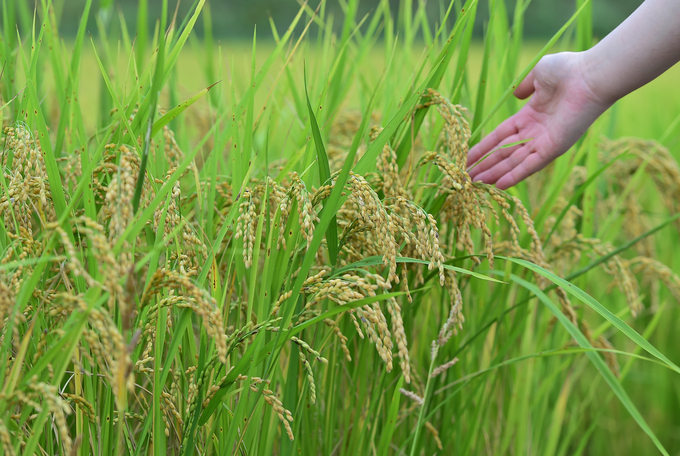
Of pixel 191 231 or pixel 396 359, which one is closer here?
pixel 191 231

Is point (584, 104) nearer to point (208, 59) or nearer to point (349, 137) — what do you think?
point (349, 137)

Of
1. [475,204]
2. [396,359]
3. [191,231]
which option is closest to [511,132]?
[475,204]

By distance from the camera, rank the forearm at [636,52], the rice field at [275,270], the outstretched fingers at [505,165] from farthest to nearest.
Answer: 1. the outstretched fingers at [505,165]
2. the forearm at [636,52]
3. the rice field at [275,270]

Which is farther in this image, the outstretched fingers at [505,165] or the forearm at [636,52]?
the outstretched fingers at [505,165]

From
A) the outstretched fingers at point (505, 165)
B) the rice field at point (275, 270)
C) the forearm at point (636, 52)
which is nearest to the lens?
the rice field at point (275, 270)

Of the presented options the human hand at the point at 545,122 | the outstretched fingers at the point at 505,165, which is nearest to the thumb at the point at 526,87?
the human hand at the point at 545,122

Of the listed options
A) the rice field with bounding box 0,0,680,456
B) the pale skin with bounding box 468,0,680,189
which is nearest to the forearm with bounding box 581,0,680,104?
the pale skin with bounding box 468,0,680,189

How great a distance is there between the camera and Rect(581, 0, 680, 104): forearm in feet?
→ 2.33

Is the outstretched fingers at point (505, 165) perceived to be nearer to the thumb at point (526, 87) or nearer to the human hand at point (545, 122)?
the human hand at point (545, 122)

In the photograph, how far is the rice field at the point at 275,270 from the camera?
457mm

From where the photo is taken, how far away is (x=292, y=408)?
0.62 metres

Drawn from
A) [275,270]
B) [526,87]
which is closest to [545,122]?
[526,87]

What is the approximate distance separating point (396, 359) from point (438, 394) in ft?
0.43

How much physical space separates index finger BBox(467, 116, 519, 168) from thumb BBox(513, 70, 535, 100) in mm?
57
